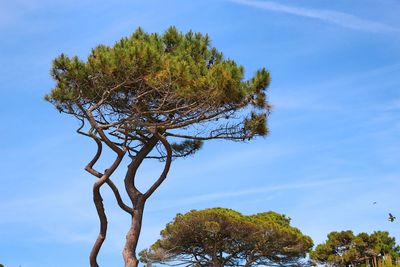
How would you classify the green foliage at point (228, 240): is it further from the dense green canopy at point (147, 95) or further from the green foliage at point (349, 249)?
the dense green canopy at point (147, 95)

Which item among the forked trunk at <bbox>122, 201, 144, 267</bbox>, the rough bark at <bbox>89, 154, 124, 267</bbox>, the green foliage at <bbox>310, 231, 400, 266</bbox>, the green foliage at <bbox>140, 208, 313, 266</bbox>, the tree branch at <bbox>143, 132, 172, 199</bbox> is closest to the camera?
the forked trunk at <bbox>122, 201, 144, 267</bbox>

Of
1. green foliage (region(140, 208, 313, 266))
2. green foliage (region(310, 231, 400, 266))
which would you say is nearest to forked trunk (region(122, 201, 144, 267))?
green foliage (region(140, 208, 313, 266))

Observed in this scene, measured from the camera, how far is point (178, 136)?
727 inches

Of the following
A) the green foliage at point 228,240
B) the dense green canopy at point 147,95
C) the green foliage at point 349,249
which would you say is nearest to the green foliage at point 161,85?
the dense green canopy at point 147,95

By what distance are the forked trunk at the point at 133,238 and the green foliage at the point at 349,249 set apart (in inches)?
840

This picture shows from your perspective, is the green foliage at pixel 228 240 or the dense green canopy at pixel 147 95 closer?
the dense green canopy at pixel 147 95

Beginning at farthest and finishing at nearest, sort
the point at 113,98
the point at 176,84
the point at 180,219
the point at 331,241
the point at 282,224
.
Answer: the point at 331,241
the point at 282,224
the point at 180,219
the point at 113,98
the point at 176,84

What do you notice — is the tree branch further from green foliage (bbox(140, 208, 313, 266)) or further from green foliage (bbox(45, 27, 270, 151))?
green foliage (bbox(140, 208, 313, 266))

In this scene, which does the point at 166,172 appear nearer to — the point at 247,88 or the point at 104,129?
the point at 104,129

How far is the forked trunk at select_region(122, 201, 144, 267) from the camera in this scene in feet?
54.7

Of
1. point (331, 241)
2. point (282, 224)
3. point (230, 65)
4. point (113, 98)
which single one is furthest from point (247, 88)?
point (331, 241)

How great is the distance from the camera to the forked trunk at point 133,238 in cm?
1667

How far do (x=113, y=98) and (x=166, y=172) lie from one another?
8.04 feet

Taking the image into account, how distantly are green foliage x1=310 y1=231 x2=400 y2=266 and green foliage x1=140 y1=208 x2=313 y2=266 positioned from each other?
3640mm
